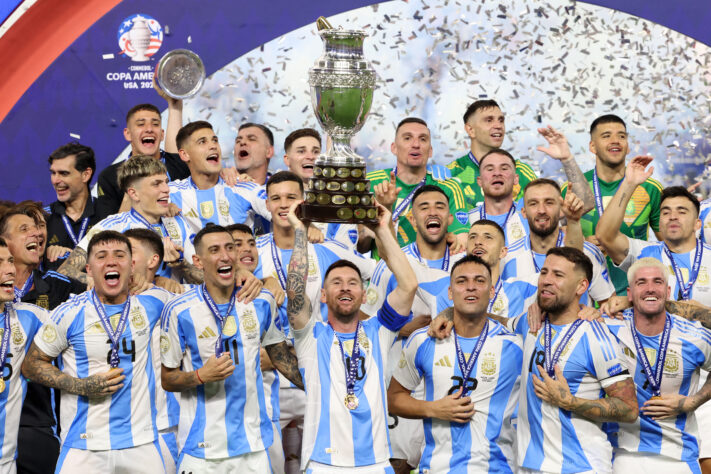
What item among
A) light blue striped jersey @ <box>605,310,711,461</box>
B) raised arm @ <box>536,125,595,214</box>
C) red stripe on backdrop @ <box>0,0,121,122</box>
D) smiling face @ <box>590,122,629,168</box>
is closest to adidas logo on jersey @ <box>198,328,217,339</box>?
light blue striped jersey @ <box>605,310,711,461</box>

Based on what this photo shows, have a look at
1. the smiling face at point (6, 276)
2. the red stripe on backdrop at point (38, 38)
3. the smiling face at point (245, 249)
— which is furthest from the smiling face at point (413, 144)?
the red stripe on backdrop at point (38, 38)

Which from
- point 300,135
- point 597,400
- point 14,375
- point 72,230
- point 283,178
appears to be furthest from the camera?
point 300,135

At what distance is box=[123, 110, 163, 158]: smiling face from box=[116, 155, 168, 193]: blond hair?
738mm

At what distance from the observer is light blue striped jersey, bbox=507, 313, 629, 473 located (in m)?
5.94

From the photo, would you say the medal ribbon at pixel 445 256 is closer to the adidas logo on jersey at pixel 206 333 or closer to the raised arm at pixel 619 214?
the raised arm at pixel 619 214

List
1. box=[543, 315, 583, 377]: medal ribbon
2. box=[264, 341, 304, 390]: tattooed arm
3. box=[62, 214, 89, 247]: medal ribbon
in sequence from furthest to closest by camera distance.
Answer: box=[62, 214, 89, 247]: medal ribbon, box=[264, 341, 304, 390]: tattooed arm, box=[543, 315, 583, 377]: medal ribbon

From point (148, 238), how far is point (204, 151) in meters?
1.22

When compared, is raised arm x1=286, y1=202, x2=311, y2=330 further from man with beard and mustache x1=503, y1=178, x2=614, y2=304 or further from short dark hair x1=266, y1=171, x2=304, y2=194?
man with beard and mustache x1=503, y1=178, x2=614, y2=304

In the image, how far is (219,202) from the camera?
299 inches

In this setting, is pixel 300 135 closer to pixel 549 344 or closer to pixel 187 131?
pixel 187 131

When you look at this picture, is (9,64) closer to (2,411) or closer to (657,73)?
(2,411)

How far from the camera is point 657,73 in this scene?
9461 mm

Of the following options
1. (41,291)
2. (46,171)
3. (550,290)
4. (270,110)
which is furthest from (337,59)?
(46,171)

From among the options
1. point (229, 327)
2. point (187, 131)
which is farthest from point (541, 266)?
point (187, 131)
